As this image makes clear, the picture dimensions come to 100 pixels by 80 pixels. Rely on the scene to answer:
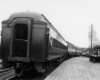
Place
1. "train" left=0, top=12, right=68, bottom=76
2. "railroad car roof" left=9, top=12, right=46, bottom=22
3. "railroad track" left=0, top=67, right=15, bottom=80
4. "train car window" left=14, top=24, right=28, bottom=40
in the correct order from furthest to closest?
"railroad car roof" left=9, top=12, right=46, bottom=22 → "train car window" left=14, top=24, right=28, bottom=40 → "train" left=0, top=12, right=68, bottom=76 → "railroad track" left=0, top=67, right=15, bottom=80

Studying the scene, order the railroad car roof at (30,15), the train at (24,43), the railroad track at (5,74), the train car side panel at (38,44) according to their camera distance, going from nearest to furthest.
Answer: the railroad track at (5,74) → the train at (24,43) → the train car side panel at (38,44) → the railroad car roof at (30,15)

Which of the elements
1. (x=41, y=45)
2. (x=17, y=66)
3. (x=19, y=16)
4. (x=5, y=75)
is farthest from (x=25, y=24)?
(x=5, y=75)

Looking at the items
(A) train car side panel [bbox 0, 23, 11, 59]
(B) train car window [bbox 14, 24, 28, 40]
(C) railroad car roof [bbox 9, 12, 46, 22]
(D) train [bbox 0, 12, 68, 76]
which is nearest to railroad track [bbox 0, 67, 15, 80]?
(D) train [bbox 0, 12, 68, 76]

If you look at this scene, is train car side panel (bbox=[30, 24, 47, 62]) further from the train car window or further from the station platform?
the station platform

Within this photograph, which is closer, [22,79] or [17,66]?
[17,66]

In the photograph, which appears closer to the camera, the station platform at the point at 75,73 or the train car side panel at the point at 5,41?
the train car side panel at the point at 5,41

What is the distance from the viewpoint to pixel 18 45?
934 cm

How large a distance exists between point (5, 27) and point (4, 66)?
6.14 feet

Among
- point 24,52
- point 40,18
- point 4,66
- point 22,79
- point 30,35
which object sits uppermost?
point 40,18

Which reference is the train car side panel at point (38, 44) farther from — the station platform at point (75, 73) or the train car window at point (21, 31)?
the station platform at point (75, 73)

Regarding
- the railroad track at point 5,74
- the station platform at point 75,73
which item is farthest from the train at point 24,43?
the railroad track at point 5,74

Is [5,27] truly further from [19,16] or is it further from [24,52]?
[24,52]

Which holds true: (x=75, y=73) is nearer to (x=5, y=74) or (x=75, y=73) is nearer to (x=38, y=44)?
(x=38, y=44)

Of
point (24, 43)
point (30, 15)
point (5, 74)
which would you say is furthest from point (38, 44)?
point (5, 74)
